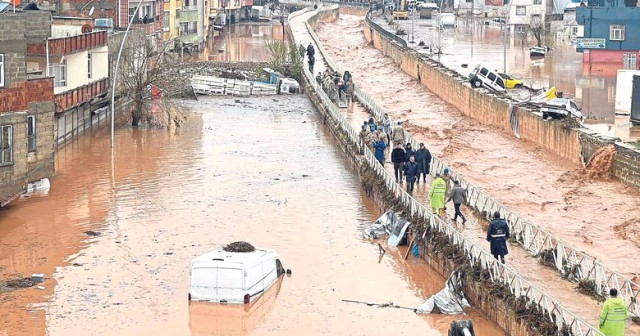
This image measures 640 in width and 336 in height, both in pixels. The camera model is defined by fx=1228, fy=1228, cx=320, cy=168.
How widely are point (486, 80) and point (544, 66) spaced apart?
22428 millimetres

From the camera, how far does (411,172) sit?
3131 cm

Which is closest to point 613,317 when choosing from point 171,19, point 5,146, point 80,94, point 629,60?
point 5,146

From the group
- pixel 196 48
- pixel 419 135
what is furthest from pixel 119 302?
pixel 196 48

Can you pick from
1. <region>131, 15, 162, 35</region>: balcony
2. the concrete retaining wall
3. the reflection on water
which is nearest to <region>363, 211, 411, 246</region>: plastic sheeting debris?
the concrete retaining wall

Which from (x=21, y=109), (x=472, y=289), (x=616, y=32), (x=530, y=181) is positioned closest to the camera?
(x=472, y=289)

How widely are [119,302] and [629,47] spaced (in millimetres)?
49974

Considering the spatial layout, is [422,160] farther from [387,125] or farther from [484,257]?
[387,125]

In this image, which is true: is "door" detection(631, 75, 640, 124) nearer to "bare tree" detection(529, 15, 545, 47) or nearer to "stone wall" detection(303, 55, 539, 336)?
"stone wall" detection(303, 55, 539, 336)

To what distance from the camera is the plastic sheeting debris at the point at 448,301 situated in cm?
2392

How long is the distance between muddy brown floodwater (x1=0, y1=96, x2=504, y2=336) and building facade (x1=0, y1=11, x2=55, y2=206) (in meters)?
0.98

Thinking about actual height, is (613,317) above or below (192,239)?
above

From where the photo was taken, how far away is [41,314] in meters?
24.4

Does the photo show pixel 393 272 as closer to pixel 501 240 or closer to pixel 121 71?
pixel 501 240

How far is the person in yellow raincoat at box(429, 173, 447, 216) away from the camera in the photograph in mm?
28500
